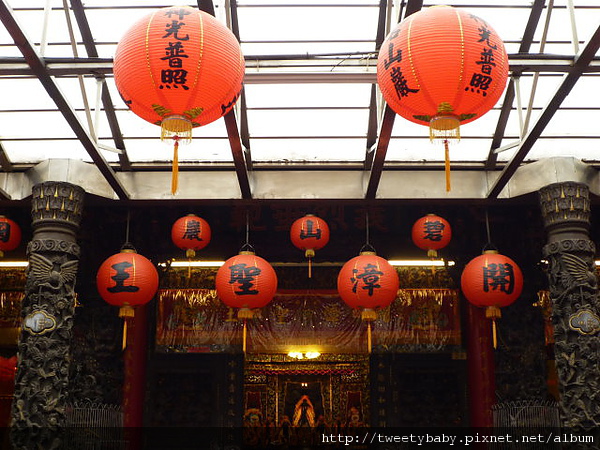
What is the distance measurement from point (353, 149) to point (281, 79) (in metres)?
2.29

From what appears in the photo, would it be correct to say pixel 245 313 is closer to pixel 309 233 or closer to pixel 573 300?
pixel 309 233

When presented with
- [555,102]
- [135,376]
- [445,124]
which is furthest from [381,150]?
[135,376]

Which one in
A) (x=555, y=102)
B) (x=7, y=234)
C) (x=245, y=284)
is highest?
(x=555, y=102)

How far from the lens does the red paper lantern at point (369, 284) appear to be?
6641mm

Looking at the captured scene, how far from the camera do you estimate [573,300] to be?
267 inches

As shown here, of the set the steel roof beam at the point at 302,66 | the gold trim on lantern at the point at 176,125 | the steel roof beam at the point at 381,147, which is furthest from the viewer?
the steel roof beam at the point at 302,66

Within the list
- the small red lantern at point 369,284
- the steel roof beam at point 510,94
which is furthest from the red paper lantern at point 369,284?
the steel roof beam at point 510,94

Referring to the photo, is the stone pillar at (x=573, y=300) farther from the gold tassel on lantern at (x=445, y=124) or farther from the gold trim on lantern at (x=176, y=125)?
the gold trim on lantern at (x=176, y=125)

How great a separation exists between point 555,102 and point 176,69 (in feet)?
12.7

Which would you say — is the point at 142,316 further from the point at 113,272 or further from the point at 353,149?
the point at 353,149

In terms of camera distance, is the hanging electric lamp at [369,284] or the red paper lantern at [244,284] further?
the hanging electric lamp at [369,284]

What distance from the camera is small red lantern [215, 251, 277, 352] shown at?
6496mm

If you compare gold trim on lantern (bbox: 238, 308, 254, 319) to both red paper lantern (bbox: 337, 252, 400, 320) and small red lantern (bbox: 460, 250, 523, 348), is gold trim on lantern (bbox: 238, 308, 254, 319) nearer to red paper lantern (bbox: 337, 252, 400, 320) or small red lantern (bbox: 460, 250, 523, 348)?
red paper lantern (bbox: 337, 252, 400, 320)

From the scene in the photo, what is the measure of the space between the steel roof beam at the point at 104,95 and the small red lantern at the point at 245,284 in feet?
6.91
